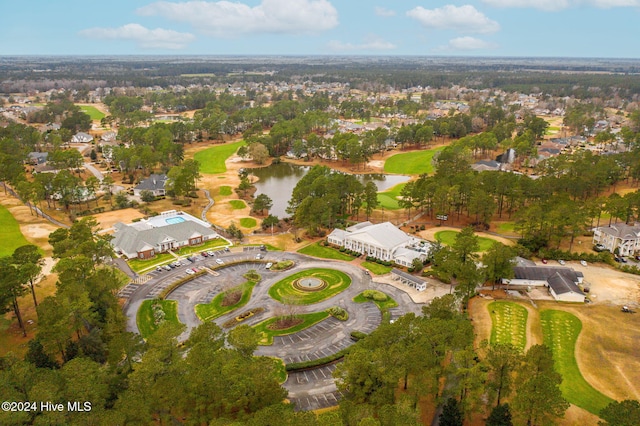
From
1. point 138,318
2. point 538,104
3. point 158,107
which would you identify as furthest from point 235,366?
point 538,104

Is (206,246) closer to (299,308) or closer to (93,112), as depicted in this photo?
(299,308)

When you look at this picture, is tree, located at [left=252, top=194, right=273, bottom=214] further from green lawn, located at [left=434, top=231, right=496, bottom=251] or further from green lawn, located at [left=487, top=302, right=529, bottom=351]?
green lawn, located at [left=487, top=302, right=529, bottom=351]

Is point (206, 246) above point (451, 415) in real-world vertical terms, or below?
below

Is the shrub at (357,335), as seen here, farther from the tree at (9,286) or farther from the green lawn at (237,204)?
the green lawn at (237,204)

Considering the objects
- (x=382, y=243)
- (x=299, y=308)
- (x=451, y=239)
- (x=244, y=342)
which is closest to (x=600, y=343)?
(x=382, y=243)

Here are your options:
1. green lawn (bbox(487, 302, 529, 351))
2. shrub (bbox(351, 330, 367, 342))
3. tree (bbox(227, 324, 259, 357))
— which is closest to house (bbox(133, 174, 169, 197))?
shrub (bbox(351, 330, 367, 342))

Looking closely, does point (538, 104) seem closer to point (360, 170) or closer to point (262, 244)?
point (360, 170)
